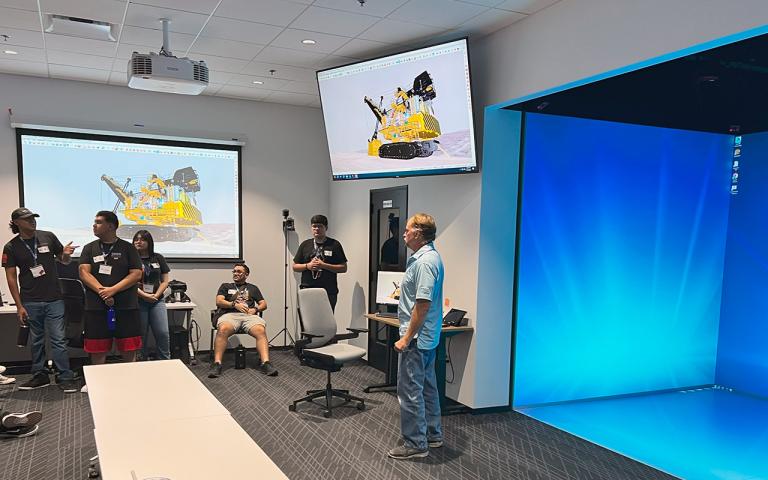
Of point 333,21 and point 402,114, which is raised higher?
point 333,21

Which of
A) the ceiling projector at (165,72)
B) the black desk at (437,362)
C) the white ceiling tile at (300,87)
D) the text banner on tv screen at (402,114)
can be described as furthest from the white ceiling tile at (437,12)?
the black desk at (437,362)

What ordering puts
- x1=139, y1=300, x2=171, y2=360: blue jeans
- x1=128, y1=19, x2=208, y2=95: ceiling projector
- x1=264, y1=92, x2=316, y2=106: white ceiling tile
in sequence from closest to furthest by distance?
x1=128, y1=19, x2=208, y2=95: ceiling projector
x1=139, y1=300, x2=171, y2=360: blue jeans
x1=264, y1=92, x2=316, y2=106: white ceiling tile

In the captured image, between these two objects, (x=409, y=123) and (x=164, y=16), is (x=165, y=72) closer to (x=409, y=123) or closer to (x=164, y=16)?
(x=164, y=16)

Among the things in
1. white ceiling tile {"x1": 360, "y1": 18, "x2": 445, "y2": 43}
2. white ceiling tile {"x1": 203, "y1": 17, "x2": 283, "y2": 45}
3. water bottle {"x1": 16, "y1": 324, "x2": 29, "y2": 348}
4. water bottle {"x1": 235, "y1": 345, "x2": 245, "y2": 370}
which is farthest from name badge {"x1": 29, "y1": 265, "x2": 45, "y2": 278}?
white ceiling tile {"x1": 360, "y1": 18, "x2": 445, "y2": 43}

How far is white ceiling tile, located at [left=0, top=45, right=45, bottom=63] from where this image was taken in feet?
17.2

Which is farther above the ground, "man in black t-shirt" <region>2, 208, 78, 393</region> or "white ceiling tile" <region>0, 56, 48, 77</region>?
"white ceiling tile" <region>0, 56, 48, 77</region>

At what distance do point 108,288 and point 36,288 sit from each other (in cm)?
87

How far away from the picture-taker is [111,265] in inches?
191

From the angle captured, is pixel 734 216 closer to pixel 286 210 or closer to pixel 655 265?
pixel 655 265

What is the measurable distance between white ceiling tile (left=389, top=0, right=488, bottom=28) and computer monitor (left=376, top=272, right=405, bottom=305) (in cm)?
226

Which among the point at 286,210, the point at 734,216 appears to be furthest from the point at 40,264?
the point at 734,216

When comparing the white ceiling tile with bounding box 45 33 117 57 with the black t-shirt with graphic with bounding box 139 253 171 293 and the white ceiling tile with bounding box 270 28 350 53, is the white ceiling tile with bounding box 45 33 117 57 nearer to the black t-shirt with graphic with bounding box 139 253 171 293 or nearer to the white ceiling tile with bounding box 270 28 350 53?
the white ceiling tile with bounding box 270 28 350 53

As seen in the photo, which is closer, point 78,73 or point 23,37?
point 23,37

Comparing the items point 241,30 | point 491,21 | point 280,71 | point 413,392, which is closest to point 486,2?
point 491,21
